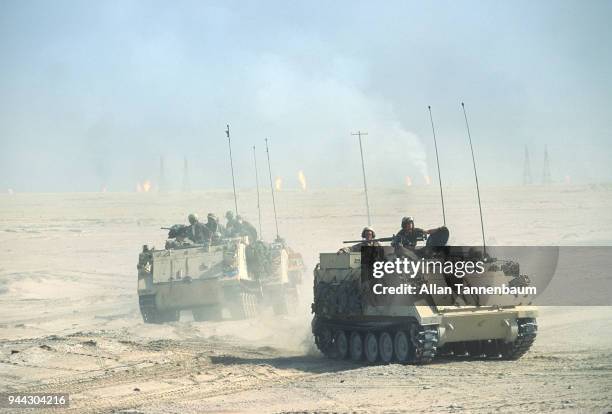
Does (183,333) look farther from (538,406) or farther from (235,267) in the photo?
(538,406)

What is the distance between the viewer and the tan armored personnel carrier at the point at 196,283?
26328mm

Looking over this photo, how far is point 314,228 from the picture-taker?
57938mm

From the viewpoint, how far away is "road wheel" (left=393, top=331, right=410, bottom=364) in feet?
52.8

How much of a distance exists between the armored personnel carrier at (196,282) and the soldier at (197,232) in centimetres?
53

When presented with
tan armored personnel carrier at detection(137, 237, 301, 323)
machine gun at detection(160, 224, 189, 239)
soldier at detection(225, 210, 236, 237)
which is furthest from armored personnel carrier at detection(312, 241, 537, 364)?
soldier at detection(225, 210, 236, 237)

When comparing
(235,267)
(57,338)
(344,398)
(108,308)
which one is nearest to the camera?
(344,398)

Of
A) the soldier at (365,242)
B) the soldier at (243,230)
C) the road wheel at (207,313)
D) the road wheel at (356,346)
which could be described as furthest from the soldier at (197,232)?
the road wheel at (356,346)

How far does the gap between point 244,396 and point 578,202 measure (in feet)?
196

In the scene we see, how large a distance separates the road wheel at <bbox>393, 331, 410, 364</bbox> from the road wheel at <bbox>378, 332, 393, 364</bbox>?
14 centimetres

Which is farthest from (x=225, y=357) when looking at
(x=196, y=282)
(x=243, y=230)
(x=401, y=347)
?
(x=243, y=230)

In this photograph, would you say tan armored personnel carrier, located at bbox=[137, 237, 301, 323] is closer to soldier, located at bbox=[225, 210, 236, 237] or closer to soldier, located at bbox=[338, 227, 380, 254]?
soldier, located at bbox=[225, 210, 236, 237]

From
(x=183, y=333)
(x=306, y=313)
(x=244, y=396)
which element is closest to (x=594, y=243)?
(x=306, y=313)

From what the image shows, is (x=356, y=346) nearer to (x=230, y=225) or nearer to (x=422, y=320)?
(x=422, y=320)

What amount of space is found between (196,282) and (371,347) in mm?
9885
